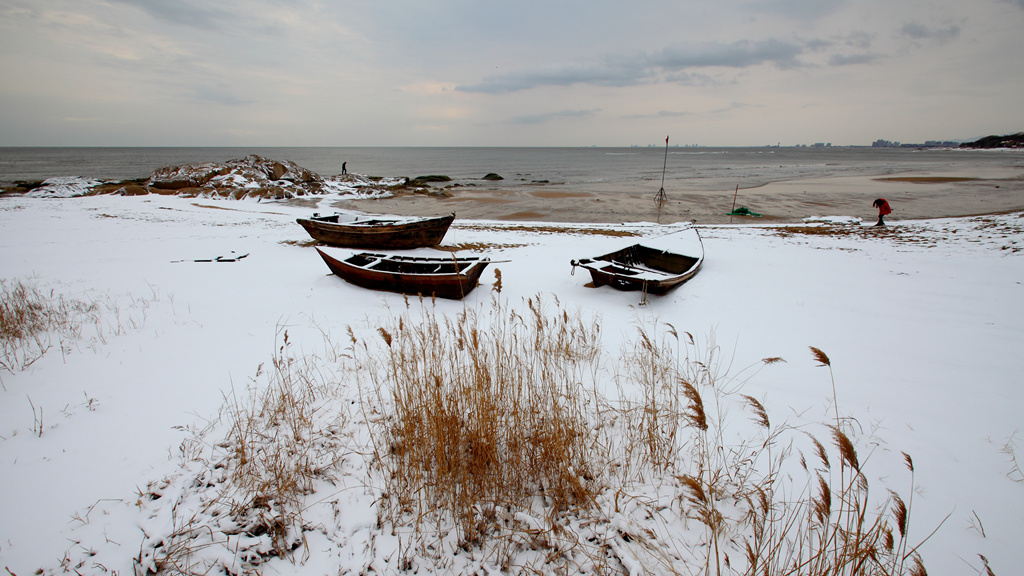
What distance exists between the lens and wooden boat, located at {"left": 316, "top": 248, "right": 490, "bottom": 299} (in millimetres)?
7562

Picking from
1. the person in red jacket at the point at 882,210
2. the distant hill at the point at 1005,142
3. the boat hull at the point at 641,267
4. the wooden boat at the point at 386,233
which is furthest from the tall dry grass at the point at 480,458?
the distant hill at the point at 1005,142

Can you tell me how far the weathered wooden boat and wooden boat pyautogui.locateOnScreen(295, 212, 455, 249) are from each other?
5.14m

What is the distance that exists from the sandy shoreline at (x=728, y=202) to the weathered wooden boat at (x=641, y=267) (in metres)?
12.5

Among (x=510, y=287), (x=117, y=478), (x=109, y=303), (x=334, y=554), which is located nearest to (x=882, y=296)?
(x=510, y=287)

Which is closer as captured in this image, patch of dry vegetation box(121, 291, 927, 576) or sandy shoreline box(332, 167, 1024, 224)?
patch of dry vegetation box(121, 291, 927, 576)

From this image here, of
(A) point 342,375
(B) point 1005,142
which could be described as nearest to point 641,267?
(A) point 342,375

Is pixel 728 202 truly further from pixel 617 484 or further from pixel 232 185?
pixel 232 185

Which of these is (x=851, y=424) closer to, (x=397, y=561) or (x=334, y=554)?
(x=397, y=561)

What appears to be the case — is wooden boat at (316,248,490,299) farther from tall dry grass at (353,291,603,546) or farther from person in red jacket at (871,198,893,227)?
person in red jacket at (871,198,893,227)

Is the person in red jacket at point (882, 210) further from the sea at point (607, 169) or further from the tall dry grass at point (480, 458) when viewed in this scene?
the tall dry grass at point (480, 458)

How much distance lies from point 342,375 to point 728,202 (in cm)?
2842

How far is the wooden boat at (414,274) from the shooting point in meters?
7.56

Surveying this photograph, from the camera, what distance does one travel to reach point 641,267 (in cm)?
998

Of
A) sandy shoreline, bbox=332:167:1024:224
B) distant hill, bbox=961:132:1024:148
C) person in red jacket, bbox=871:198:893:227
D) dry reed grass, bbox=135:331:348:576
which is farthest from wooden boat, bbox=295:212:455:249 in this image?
distant hill, bbox=961:132:1024:148
